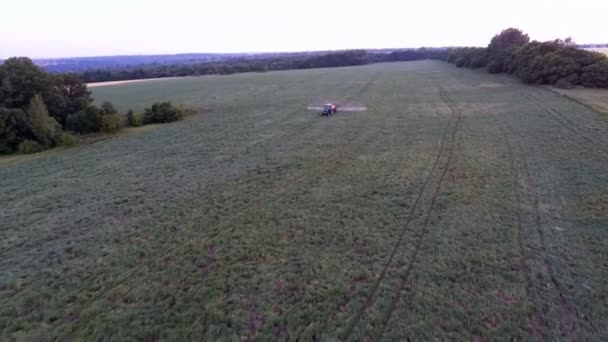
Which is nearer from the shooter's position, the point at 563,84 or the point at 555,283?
the point at 555,283

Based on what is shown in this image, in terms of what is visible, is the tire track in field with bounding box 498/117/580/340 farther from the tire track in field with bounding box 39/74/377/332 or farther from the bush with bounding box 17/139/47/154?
the bush with bounding box 17/139/47/154

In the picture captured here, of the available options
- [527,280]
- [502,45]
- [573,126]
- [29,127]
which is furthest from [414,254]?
[502,45]

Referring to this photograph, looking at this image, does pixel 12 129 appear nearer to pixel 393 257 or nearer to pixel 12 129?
pixel 12 129

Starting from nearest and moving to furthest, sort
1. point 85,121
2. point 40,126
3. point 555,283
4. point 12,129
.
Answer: point 555,283 < point 12,129 < point 40,126 < point 85,121

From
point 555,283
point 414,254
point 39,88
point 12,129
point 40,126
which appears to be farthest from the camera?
point 39,88

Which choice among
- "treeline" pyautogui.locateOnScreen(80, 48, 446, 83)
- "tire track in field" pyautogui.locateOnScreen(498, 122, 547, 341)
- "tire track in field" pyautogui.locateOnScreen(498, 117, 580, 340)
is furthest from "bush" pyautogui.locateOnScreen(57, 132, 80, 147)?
"treeline" pyautogui.locateOnScreen(80, 48, 446, 83)

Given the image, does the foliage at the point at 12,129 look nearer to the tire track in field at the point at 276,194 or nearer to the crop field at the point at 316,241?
the crop field at the point at 316,241

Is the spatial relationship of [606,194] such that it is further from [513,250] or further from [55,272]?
[55,272]
